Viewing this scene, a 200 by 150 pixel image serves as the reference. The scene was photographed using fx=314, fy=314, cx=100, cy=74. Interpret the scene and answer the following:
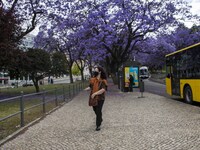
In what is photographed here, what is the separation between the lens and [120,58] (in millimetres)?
33531

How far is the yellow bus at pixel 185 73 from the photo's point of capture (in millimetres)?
14164

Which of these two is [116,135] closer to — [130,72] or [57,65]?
[130,72]

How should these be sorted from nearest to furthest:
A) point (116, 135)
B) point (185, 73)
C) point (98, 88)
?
1. point (116, 135)
2. point (98, 88)
3. point (185, 73)

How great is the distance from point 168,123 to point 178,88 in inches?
322

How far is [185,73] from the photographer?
1566cm

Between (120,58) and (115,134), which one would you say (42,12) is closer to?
(120,58)

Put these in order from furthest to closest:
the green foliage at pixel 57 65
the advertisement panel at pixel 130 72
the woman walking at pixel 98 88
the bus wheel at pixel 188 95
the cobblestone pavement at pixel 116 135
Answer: the green foliage at pixel 57 65 → the advertisement panel at pixel 130 72 → the bus wheel at pixel 188 95 → the woman walking at pixel 98 88 → the cobblestone pavement at pixel 116 135

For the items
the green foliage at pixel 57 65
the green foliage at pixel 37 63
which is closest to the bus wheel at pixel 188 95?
the green foliage at pixel 37 63

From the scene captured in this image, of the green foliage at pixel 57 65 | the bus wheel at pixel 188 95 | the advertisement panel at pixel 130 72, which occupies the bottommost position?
the bus wheel at pixel 188 95

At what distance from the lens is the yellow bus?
558 inches

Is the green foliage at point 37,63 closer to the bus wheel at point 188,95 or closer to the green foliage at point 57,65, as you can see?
the green foliage at point 57,65

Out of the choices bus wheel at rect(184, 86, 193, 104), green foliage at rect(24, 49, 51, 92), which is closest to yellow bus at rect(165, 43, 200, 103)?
bus wheel at rect(184, 86, 193, 104)

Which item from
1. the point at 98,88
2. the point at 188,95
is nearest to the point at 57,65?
the point at 188,95

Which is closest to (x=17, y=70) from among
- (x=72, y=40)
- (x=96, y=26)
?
(x=72, y=40)
